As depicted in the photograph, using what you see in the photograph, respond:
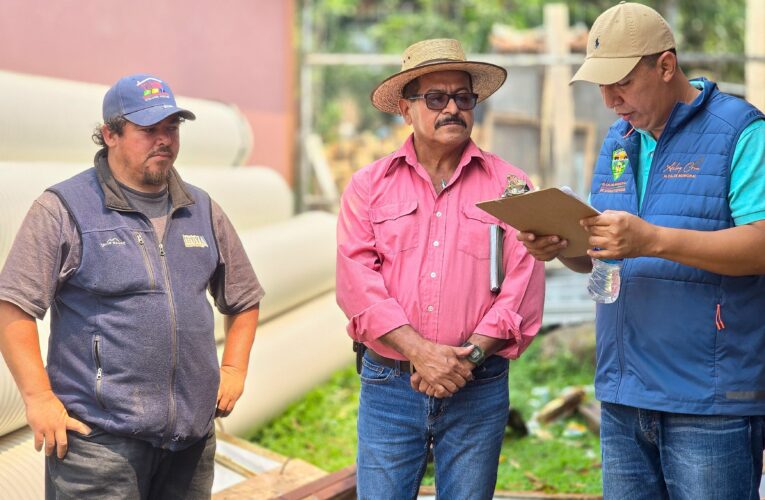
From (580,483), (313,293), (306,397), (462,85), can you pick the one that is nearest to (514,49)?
(313,293)

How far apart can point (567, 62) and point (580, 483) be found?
4540 mm

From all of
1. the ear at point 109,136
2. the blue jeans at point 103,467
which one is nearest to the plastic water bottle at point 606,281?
the blue jeans at point 103,467

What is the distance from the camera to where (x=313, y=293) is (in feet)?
23.1

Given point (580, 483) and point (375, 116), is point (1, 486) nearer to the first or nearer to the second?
point (580, 483)

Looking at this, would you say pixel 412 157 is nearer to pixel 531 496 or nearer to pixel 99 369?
pixel 99 369

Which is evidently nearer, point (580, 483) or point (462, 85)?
point (462, 85)

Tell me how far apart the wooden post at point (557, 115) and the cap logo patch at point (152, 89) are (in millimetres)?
6042

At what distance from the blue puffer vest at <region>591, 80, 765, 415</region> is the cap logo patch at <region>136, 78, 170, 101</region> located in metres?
1.47

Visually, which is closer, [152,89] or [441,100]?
[152,89]

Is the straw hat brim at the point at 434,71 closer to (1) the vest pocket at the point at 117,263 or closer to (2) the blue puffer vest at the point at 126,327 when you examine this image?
(2) the blue puffer vest at the point at 126,327

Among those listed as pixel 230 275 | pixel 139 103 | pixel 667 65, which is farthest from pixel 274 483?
pixel 667 65

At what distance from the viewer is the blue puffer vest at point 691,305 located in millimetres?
2566

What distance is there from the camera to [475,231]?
2979mm

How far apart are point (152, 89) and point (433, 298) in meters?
1.10
